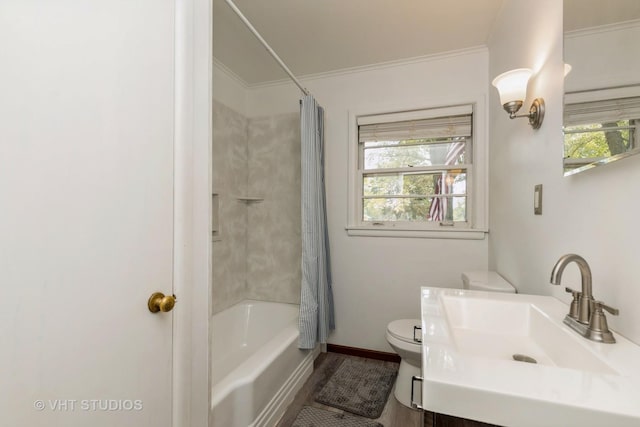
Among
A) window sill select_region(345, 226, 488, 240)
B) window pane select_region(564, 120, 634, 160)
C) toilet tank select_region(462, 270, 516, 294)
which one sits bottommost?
toilet tank select_region(462, 270, 516, 294)

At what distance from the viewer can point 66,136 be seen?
0.62 m

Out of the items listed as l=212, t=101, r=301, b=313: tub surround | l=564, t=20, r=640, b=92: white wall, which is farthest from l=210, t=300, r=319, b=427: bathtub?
l=564, t=20, r=640, b=92: white wall

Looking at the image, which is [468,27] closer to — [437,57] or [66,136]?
[437,57]

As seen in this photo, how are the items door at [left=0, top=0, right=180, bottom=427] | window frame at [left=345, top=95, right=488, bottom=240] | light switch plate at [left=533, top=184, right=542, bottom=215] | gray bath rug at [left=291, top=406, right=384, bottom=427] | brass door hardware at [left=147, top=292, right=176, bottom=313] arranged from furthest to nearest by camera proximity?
window frame at [left=345, top=95, right=488, bottom=240], gray bath rug at [left=291, top=406, right=384, bottom=427], light switch plate at [left=533, top=184, right=542, bottom=215], brass door hardware at [left=147, top=292, right=176, bottom=313], door at [left=0, top=0, right=180, bottom=427]

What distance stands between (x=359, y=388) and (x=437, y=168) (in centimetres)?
174

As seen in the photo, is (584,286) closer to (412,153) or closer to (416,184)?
(416,184)

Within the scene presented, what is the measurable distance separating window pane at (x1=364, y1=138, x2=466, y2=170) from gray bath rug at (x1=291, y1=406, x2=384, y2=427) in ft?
5.96

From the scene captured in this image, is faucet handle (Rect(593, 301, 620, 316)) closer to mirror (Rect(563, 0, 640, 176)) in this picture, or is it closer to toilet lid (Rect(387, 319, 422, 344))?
mirror (Rect(563, 0, 640, 176))

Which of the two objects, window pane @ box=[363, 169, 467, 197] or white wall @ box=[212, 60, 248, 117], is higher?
white wall @ box=[212, 60, 248, 117]

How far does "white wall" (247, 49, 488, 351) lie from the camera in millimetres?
2090

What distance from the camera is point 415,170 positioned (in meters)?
2.27

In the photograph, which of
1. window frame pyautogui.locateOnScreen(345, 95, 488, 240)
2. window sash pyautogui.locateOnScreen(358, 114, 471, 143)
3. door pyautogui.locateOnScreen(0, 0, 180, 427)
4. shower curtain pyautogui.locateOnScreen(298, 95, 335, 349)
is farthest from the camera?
window sash pyautogui.locateOnScreen(358, 114, 471, 143)

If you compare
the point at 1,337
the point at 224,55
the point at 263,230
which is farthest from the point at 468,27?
the point at 1,337

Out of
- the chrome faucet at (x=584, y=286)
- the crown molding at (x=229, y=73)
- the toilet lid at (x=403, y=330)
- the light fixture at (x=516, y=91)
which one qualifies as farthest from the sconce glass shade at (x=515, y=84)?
the crown molding at (x=229, y=73)
